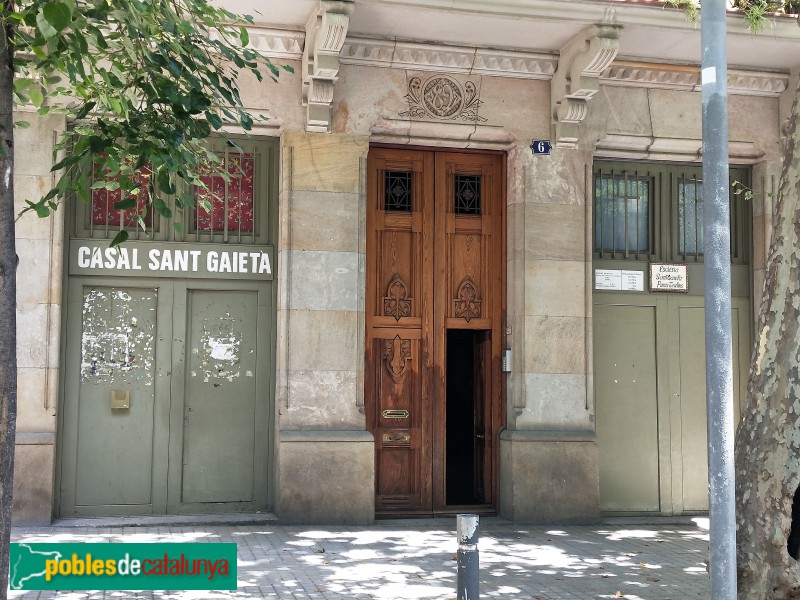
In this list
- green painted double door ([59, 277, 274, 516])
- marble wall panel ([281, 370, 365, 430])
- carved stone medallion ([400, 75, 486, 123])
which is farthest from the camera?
carved stone medallion ([400, 75, 486, 123])

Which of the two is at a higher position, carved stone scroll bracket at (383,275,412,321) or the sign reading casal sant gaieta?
the sign reading casal sant gaieta

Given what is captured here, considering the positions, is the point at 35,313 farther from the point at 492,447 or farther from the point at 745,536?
the point at 745,536

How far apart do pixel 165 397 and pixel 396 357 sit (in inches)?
106

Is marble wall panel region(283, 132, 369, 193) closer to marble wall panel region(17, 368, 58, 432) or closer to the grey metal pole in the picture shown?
marble wall panel region(17, 368, 58, 432)

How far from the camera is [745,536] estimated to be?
6668 millimetres

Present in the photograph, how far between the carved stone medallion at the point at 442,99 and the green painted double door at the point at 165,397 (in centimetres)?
270

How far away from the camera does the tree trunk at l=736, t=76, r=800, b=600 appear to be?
654 centimetres

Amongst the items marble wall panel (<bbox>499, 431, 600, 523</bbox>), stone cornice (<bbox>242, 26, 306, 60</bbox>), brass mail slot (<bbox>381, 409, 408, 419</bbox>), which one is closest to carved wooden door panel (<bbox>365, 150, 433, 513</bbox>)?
brass mail slot (<bbox>381, 409, 408, 419</bbox>)

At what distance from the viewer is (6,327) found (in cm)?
525

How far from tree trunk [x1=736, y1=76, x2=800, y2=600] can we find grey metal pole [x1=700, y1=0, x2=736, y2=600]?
4.55 feet

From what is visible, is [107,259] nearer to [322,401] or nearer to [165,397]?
[165,397]

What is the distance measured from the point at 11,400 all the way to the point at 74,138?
6078 millimetres

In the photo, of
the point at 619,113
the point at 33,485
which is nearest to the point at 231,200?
the point at 33,485

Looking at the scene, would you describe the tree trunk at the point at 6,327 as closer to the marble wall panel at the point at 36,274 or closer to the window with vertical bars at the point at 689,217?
the marble wall panel at the point at 36,274
